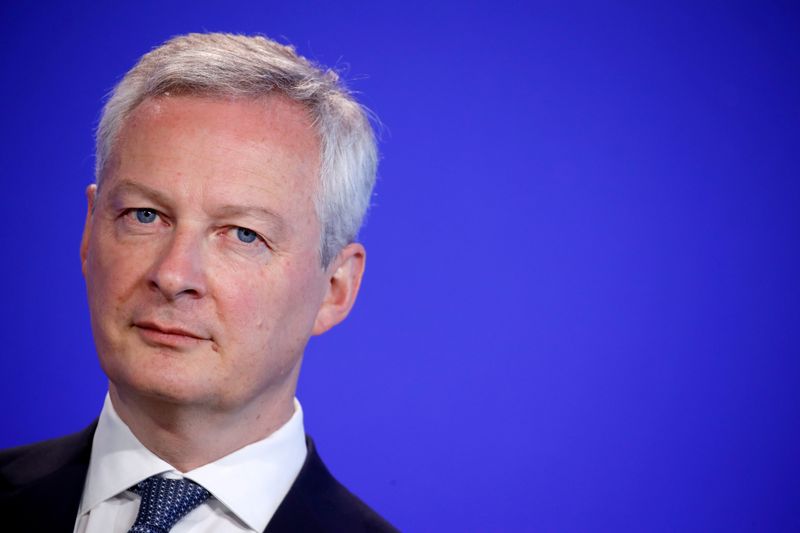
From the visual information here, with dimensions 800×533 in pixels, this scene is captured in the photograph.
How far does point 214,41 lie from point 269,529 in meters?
0.91

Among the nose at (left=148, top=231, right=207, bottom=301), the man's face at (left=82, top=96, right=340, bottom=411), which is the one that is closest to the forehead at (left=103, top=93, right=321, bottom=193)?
the man's face at (left=82, top=96, right=340, bottom=411)

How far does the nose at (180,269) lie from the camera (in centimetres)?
158

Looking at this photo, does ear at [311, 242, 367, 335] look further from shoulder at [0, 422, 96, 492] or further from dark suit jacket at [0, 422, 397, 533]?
shoulder at [0, 422, 96, 492]

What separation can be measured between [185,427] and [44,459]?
35 cm

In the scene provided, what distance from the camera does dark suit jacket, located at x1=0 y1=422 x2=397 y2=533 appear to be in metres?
1.75

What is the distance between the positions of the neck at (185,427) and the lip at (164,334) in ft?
0.42

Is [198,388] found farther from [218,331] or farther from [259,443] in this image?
[259,443]

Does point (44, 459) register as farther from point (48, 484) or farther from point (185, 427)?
point (185, 427)

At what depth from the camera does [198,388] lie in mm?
1628

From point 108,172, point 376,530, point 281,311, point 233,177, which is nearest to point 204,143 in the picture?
point 233,177

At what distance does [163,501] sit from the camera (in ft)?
5.57

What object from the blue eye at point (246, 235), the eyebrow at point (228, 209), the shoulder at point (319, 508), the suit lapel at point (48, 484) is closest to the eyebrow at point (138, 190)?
the eyebrow at point (228, 209)

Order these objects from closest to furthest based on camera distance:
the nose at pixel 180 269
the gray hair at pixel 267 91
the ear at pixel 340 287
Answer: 1. the nose at pixel 180 269
2. the gray hair at pixel 267 91
3. the ear at pixel 340 287

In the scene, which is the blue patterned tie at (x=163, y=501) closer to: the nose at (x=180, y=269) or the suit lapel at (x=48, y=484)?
Result: the suit lapel at (x=48, y=484)
